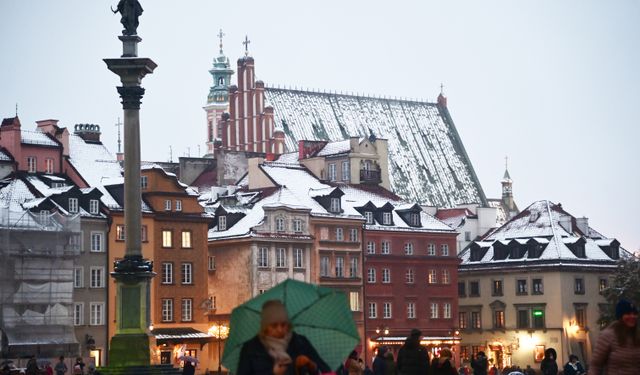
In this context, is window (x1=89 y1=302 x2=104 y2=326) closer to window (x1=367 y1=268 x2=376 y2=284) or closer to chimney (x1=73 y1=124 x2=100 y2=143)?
chimney (x1=73 y1=124 x2=100 y2=143)

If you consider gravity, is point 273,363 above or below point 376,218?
below

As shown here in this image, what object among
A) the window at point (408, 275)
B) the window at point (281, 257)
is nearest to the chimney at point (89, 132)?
the window at point (281, 257)

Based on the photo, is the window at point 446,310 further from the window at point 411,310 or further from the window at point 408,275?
the window at point 408,275

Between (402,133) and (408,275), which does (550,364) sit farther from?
(402,133)

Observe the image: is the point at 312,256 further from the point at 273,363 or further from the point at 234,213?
the point at 273,363

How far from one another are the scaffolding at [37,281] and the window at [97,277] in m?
2.56

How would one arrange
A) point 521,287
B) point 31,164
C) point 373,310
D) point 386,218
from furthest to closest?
1. point 521,287
2. point 386,218
3. point 373,310
4. point 31,164

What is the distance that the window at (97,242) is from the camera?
76438 millimetres

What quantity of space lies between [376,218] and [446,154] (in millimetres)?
A: 32705

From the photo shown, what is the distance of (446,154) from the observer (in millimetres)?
123625

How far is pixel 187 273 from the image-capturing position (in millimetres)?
80188

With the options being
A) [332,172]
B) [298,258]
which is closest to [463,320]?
[332,172]

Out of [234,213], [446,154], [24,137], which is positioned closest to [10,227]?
[24,137]

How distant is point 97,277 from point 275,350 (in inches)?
2594
